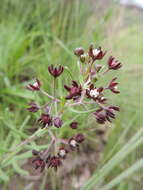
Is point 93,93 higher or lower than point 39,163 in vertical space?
higher

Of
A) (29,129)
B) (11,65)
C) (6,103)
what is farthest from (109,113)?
(11,65)

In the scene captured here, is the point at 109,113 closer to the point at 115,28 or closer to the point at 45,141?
the point at 45,141

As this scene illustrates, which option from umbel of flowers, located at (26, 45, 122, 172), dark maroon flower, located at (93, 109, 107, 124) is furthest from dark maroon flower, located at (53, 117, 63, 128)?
dark maroon flower, located at (93, 109, 107, 124)

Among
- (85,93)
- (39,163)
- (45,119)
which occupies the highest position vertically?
(85,93)

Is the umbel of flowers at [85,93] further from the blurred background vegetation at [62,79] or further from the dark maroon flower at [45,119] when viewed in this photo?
the blurred background vegetation at [62,79]

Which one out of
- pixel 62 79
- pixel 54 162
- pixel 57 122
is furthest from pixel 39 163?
pixel 62 79

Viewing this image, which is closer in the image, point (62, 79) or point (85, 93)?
point (85, 93)

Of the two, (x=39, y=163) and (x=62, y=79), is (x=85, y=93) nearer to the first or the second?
(x=39, y=163)

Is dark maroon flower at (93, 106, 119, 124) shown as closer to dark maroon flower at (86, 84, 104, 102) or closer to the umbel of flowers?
the umbel of flowers

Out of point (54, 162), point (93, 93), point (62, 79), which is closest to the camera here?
point (93, 93)
